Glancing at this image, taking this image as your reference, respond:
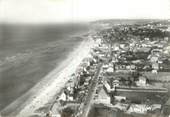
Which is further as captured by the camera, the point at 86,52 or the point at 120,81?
the point at 86,52

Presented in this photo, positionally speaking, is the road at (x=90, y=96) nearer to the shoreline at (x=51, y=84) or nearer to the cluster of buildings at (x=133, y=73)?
the cluster of buildings at (x=133, y=73)

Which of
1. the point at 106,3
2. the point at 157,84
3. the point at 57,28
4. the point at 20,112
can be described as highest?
the point at 106,3

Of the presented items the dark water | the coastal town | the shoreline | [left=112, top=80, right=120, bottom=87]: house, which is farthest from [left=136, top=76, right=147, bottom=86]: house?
the dark water

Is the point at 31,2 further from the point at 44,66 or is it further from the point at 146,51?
the point at 146,51

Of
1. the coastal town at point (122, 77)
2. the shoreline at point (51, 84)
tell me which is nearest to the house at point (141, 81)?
the coastal town at point (122, 77)

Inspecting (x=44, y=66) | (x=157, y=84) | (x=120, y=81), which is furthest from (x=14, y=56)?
(x=157, y=84)

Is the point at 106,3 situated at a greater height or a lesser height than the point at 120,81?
greater
